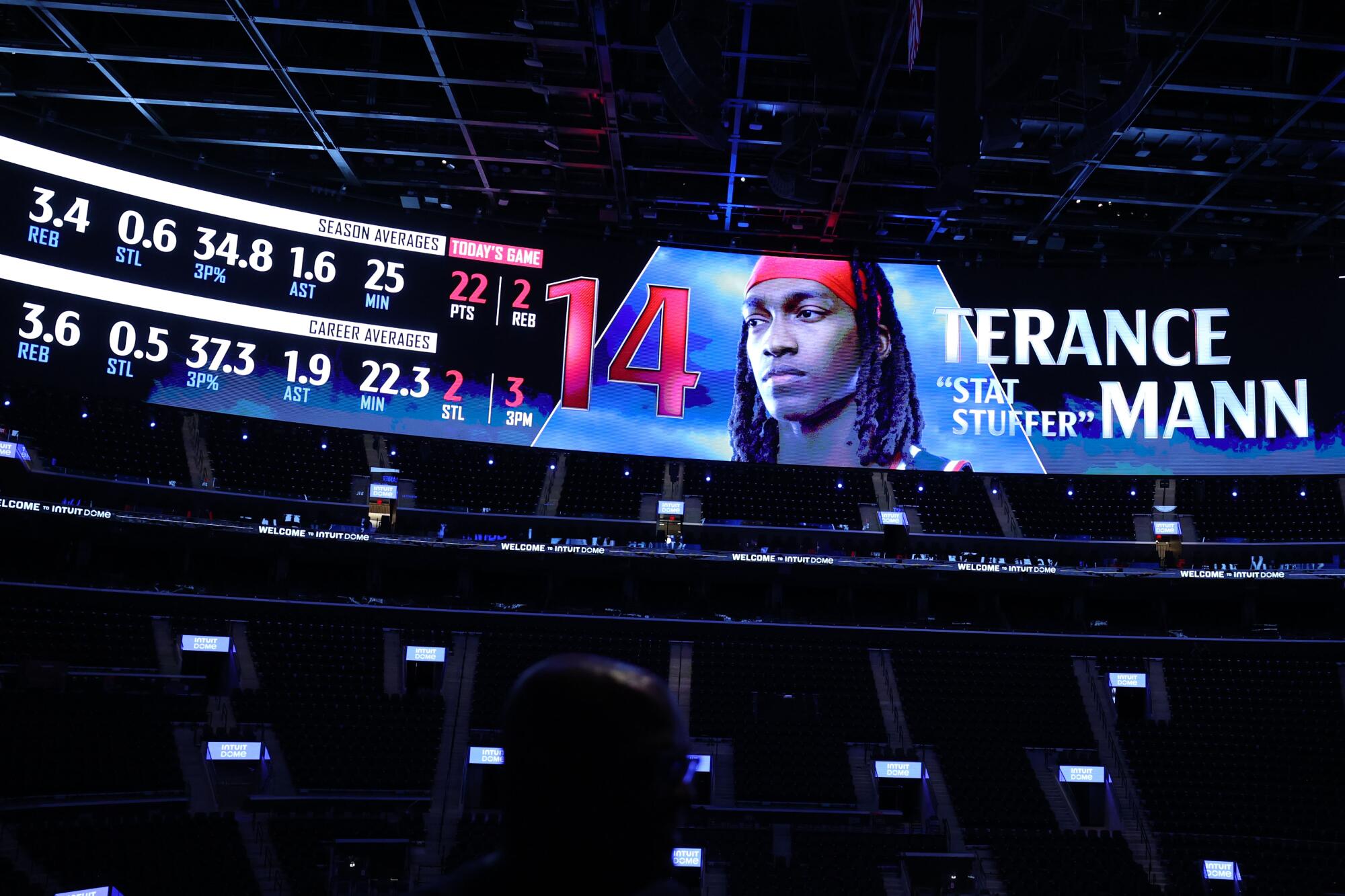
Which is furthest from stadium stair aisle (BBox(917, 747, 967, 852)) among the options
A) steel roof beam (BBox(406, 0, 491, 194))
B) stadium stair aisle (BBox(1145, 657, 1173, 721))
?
steel roof beam (BBox(406, 0, 491, 194))

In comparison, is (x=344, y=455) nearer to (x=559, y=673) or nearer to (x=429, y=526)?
(x=429, y=526)

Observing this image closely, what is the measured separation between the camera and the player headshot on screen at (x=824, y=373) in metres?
34.9

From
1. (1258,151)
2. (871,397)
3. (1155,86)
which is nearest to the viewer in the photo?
(1155,86)

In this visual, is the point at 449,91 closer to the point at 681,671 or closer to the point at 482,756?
the point at 681,671

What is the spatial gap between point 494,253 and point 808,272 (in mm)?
9780

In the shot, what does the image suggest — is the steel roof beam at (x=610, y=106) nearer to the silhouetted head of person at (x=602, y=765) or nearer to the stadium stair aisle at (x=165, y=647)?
the stadium stair aisle at (x=165, y=647)

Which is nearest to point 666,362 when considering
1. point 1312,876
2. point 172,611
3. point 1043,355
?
point 1043,355

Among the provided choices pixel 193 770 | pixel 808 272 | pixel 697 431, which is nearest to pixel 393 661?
pixel 193 770

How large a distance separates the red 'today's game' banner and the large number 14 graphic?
3.29 feet

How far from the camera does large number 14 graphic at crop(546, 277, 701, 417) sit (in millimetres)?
34312

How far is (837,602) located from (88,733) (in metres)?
19.9

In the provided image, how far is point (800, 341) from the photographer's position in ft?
116

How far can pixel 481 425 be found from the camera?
33.3 meters

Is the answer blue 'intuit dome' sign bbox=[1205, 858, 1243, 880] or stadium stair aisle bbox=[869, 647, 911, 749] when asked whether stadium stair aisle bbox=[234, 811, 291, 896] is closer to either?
stadium stair aisle bbox=[869, 647, 911, 749]
